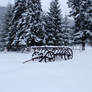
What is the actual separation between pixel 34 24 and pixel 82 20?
793cm

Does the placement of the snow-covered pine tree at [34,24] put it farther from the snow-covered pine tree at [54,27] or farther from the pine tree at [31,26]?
the snow-covered pine tree at [54,27]

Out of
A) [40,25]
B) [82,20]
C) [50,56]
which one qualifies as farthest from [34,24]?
[50,56]

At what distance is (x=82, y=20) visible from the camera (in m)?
25.0

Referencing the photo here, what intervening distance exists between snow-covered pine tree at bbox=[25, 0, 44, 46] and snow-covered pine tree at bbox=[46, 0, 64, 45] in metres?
4.29

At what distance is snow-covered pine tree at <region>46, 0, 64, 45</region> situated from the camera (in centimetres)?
2792

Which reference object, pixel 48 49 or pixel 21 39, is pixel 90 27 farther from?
pixel 48 49

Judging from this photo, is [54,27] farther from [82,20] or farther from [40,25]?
[40,25]

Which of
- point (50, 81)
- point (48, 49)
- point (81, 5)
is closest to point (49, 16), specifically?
point (81, 5)

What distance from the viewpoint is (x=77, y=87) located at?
5.63 metres

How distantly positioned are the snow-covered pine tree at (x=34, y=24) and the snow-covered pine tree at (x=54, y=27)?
169 inches

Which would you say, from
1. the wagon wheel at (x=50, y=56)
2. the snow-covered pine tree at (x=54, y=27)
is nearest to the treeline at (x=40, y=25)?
the snow-covered pine tree at (x=54, y=27)

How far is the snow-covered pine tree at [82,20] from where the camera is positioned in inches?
955

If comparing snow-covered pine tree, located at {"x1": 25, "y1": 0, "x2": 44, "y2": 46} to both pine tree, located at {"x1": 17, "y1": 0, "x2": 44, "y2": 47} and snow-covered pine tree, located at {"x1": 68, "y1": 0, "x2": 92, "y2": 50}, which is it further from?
snow-covered pine tree, located at {"x1": 68, "y1": 0, "x2": 92, "y2": 50}

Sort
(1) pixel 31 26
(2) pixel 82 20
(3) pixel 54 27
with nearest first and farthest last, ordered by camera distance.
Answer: (1) pixel 31 26 < (2) pixel 82 20 < (3) pixel 54 27
